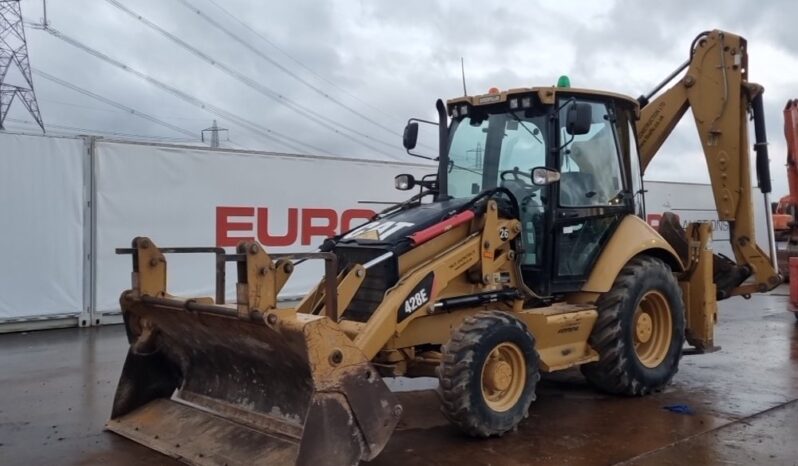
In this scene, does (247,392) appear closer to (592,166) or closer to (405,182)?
(405,182)

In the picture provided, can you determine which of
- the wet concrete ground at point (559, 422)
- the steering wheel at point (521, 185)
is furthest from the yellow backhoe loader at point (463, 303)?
the wet concrete ground at point (559, 422)

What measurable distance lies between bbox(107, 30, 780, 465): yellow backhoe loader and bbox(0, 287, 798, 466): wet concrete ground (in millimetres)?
251

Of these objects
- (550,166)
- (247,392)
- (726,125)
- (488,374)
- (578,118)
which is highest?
(726,125)

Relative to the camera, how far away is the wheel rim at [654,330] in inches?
275

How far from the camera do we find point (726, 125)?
26.6 feet

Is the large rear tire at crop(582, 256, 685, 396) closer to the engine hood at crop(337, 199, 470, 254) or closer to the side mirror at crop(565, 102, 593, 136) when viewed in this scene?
the side mirror at crop(565, 102, 593, 136)

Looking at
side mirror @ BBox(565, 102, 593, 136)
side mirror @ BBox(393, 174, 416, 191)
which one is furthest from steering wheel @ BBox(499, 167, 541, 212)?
side mirror @ BBox(393, 174, 416, 191)

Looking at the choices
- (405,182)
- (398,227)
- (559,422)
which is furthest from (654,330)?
(398,227)

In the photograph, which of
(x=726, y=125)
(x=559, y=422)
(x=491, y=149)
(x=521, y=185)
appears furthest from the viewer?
(x=726, y=125)

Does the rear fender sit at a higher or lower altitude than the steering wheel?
lower

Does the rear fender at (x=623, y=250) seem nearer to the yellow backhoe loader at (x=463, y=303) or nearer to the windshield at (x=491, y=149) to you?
the yellow backhoe loader at (x=463, y=303)

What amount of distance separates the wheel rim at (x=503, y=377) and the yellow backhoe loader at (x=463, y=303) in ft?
0.05

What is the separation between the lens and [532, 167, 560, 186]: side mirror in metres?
6.04

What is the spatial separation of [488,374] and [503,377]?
0.16m
